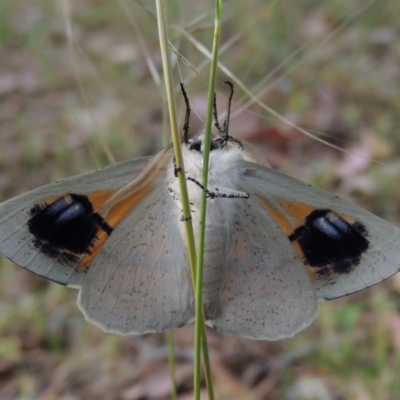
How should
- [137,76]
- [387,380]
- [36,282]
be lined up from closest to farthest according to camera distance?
[387,380] → [36,282] → [137,76]

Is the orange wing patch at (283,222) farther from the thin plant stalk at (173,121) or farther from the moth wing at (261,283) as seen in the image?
the thin plant stalk at (173,121)

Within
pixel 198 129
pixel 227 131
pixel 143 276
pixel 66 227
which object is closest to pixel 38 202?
pixel 66 227

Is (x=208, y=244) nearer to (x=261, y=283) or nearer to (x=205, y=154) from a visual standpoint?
(x=261, y=283)

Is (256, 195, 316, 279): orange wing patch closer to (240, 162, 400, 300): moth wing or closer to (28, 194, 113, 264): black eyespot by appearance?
(240, 162, 400, 300): moth wing

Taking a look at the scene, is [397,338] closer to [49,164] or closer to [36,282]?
[36,282]

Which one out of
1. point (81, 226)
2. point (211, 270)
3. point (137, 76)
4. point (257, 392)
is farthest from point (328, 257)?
point (137, 76)

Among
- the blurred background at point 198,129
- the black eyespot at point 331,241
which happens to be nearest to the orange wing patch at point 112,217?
the blurred background at point 198,129

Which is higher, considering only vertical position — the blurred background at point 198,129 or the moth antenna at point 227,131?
the moth antenna at point 227,131
